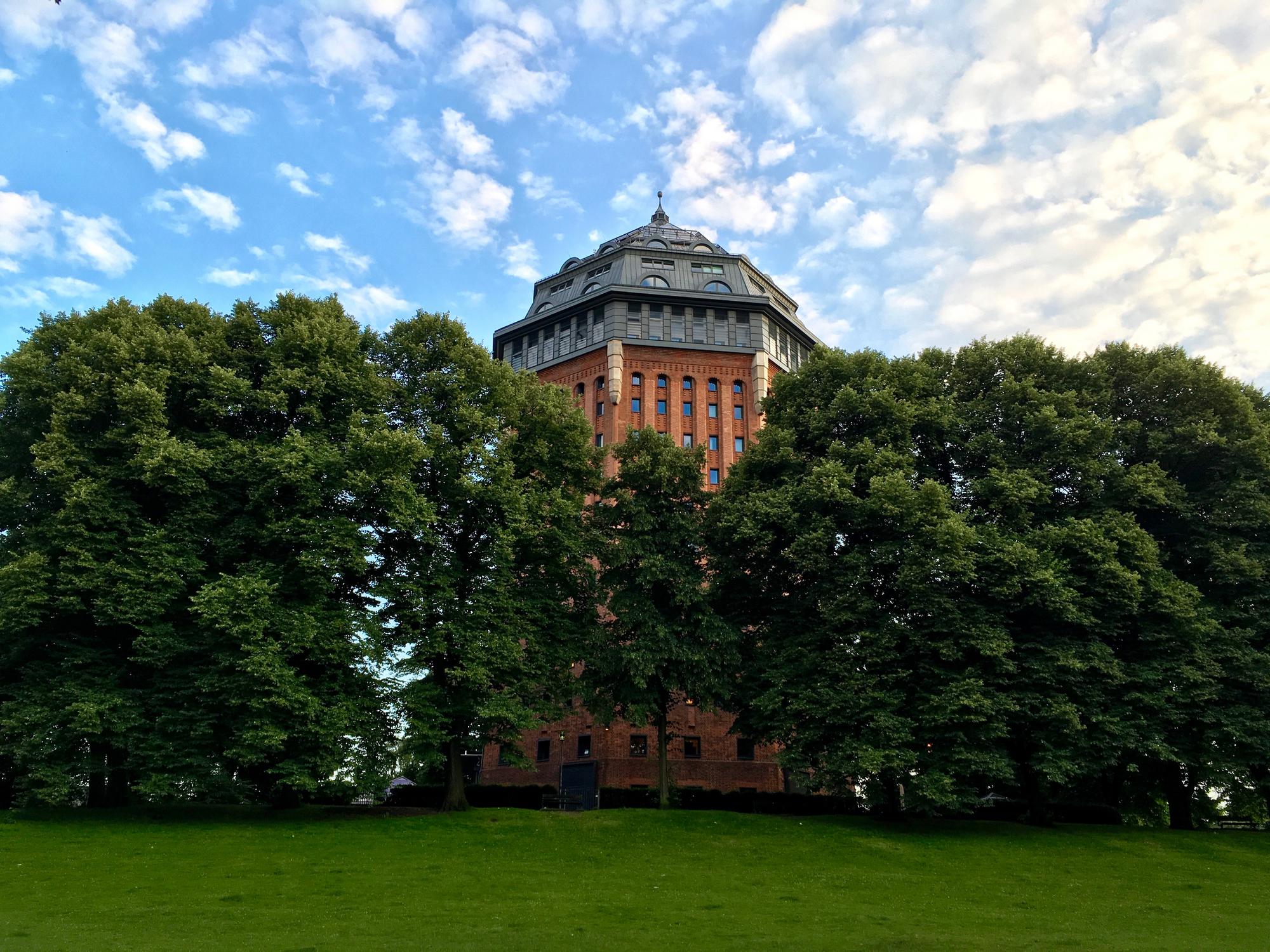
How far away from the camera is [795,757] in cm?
3291

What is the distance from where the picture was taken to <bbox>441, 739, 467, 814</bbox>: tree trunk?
3459 centimetres

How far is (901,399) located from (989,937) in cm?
2217

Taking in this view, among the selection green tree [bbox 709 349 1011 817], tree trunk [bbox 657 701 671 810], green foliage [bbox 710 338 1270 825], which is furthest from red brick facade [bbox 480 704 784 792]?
green foliage [bbox 710 338 1270 825]

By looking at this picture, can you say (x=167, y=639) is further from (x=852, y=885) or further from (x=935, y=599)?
(x=935, y=599)

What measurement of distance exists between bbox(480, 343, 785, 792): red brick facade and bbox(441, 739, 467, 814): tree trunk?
1622cm

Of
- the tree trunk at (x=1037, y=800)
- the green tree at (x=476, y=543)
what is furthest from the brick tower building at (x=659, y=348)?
the tree trunk at (x=1037, y=800)

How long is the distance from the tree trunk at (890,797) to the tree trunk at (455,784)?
1500cm

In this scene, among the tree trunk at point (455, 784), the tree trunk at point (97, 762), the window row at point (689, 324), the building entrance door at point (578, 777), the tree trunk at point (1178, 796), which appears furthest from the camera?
the window row at point (689, 324)

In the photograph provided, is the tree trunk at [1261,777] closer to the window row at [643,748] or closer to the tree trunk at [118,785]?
the window row at [643,748]

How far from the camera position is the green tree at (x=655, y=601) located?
1384 inches

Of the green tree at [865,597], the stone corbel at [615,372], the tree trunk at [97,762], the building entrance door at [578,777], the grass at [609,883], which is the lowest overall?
the grass at [609,883]

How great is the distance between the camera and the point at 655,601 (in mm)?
37094

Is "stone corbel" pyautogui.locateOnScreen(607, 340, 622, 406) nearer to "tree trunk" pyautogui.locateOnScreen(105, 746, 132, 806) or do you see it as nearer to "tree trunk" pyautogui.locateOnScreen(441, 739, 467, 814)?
"tree trunk" pyautogui.locateOnScreen(441, 739, 467, 814)

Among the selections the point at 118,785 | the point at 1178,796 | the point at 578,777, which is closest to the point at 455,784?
the point at 118,785
